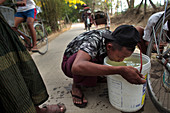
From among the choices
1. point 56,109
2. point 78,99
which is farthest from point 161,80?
point 56,109

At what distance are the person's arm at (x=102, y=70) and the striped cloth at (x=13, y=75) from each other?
1.20 ft

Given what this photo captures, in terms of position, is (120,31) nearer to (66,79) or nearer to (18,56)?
(18,56)

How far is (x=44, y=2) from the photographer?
19.6 feet

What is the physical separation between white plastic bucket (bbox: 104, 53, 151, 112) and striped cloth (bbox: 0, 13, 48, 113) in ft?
2.07

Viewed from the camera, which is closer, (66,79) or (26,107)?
(26,107)

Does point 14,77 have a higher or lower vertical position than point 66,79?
higher

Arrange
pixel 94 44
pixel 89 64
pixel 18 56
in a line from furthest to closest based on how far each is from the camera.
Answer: pixel 94 44 < pixel 89 64 < pixel 18 56

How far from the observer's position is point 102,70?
914mm

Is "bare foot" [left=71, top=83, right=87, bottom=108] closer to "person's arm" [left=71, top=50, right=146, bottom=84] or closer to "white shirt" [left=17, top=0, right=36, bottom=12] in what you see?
"person's arm" [left=71, top=50, right=146, bottom=84]

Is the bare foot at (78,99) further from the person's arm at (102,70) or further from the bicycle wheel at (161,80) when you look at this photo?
the bicycle wheel at (161,80)

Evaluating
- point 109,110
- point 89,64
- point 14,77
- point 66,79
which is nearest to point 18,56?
point 14,77

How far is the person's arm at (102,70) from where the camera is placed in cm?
85

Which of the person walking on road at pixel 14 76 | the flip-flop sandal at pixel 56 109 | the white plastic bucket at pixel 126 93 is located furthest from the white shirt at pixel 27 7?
the white plastic bucket at pixel 126 93

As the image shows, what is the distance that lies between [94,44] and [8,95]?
0.79m
